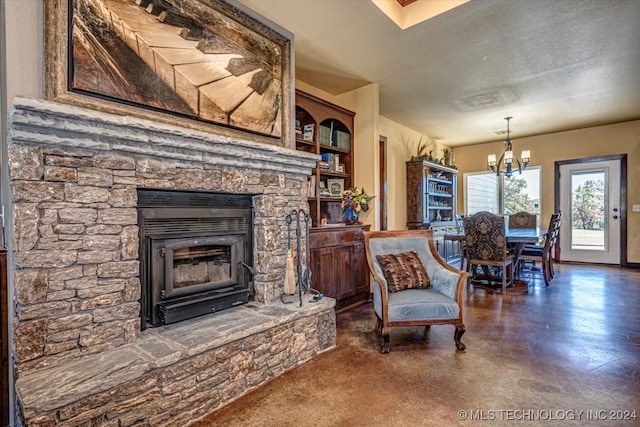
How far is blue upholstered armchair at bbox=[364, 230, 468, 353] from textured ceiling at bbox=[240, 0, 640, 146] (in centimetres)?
192

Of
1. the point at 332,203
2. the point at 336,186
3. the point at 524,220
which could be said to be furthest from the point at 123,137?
the point at 524,220

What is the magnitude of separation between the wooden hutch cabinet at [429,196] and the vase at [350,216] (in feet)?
7.49

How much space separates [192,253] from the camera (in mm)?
2371

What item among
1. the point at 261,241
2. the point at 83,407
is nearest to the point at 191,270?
the point at 261,241

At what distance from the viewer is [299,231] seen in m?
2.74

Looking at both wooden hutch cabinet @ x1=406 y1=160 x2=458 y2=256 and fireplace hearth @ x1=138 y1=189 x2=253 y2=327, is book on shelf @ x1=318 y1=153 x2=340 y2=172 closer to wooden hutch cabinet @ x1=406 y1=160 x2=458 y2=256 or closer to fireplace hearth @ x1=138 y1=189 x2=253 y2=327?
fireplace hearth @ x1=138 y1=189 x2=253 y2=327

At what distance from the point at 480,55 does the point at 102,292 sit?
A: 3.99 meters

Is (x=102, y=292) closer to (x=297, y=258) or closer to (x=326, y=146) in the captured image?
(x=297, y=258)

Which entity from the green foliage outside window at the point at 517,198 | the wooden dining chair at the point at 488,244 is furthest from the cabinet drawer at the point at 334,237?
the green foliage outside window at the point at 517,198

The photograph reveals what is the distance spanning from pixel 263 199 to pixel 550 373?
241 centimetres

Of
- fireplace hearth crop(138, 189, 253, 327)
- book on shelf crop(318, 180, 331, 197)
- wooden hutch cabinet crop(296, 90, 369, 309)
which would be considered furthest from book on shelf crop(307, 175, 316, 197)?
fireplace hearth crop(138, 189, 253, 327)

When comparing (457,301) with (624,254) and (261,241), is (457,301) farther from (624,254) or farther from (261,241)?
(624,254)

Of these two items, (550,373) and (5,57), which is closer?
(5,57)

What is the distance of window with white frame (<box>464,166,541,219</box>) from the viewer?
277 inches
